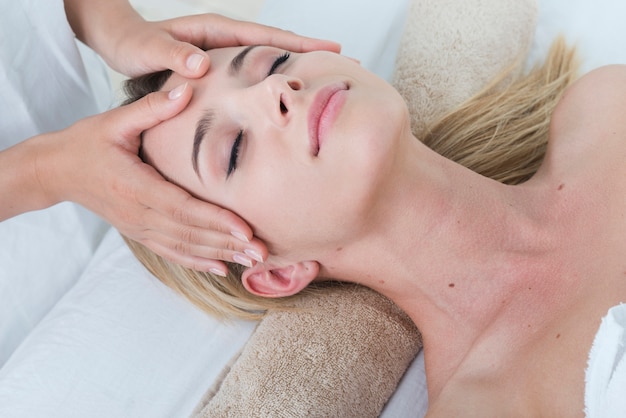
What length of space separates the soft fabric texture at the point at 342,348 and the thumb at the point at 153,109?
1.61 ft

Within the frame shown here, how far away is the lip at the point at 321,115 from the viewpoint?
1.20 m

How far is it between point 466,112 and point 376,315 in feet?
1.75

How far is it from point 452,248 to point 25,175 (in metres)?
0.84

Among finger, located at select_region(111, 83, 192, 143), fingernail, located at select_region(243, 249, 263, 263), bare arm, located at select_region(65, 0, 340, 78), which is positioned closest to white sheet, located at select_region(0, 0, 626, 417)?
bare arm, located at select_region(65, 0, 340, 78)

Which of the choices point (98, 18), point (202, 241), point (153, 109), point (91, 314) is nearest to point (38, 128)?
point (98, 18)

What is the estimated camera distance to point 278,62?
135cm

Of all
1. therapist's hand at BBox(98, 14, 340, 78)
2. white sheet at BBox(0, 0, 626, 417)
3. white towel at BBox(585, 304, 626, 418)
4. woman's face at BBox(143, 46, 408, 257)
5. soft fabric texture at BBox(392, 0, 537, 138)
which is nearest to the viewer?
white towel at BBox(585, 304, 626, 418)

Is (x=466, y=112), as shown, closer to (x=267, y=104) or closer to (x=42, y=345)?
(x=267, y=104)

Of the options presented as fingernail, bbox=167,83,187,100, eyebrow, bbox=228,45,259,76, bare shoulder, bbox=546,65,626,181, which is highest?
bare shoulder, bbox=546,65,626,181

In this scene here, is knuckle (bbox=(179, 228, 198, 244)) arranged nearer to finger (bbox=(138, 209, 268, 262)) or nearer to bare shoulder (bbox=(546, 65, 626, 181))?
finger (bbox=(138, 209, 268, 262))

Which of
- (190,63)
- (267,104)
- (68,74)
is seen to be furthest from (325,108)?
(68,74)

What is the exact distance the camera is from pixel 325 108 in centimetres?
122

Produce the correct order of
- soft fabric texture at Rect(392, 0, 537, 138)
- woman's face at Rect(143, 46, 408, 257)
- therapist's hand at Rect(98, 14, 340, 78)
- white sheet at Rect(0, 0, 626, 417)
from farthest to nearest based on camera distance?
soft fabric texture at Rect(392, 0, 537, 138) < white sheet at Rect(0, 0, 626, 417) < therapist's hand at Rect(98, 14, 340, 78) < woman's face at Rect(143, 46, 408, 257)

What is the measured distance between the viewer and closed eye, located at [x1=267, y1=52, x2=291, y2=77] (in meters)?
1.33
